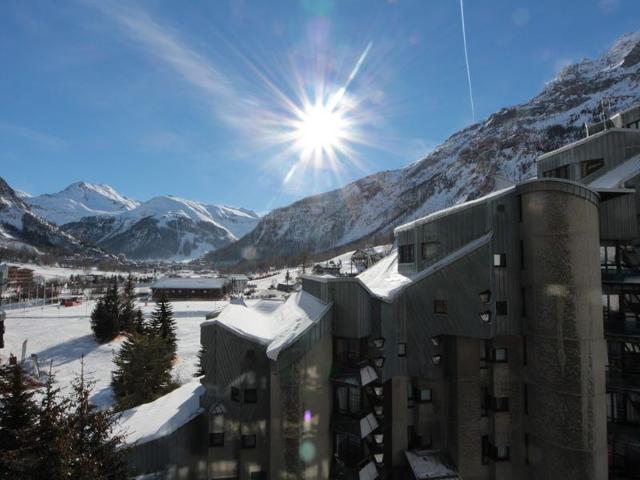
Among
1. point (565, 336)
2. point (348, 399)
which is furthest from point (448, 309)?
point (348, 399)

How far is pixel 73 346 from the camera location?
50.0 meters

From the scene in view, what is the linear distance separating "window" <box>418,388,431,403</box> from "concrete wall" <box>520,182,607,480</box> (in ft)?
16.8

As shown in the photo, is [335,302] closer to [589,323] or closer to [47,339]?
[589,323]

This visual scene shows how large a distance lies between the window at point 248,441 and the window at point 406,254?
47.4ft

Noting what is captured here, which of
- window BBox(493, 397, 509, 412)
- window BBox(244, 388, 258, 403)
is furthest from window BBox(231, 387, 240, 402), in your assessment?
window BBox(493, 397, 509, 412)

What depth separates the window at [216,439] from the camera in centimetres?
2006

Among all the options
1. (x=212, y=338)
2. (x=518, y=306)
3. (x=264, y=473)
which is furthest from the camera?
(x=212, y=338)

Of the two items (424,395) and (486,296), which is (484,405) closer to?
(424,395)

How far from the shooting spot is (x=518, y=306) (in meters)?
18.6

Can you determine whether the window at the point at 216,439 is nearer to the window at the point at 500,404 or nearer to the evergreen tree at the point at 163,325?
the window at the point at 500,404

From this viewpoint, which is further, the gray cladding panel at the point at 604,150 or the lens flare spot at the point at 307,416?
the gray cladding panel at the point at 604,150

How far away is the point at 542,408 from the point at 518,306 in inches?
197

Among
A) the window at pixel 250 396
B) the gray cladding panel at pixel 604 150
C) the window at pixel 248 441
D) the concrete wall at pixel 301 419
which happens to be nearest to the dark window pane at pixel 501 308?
the concrete wall at pixel 301 419

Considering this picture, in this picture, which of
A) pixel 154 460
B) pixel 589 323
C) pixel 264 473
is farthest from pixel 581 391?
pixel 154 460
